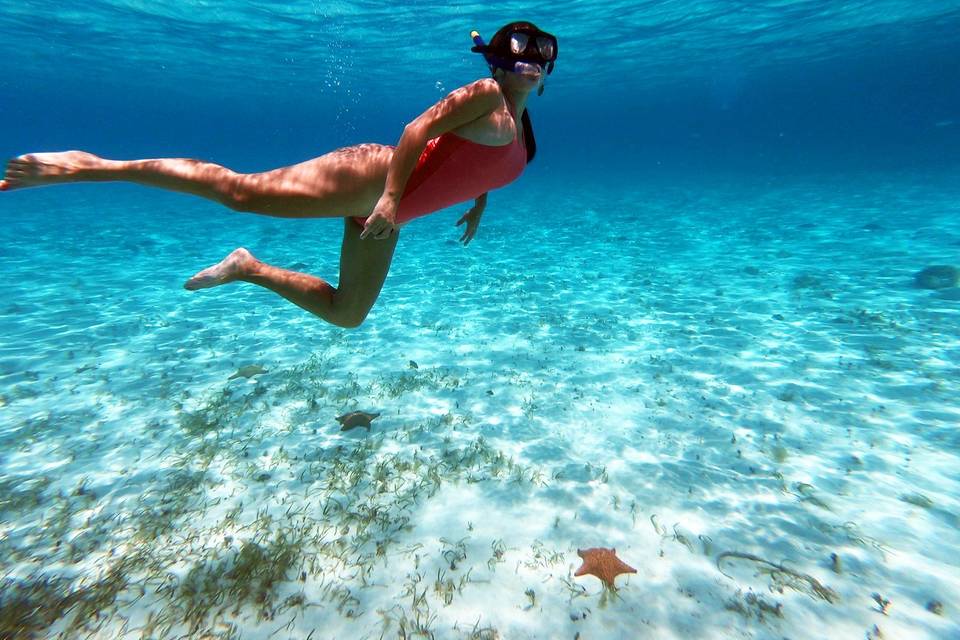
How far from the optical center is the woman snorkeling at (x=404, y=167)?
2883 mm

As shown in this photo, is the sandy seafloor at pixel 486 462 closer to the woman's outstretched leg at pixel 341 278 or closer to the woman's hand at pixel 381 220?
the woman's outstretched leg at pixel 341 278

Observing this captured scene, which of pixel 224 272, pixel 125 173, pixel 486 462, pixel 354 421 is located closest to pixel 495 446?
pixel 486 462

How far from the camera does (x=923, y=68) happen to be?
63375mm

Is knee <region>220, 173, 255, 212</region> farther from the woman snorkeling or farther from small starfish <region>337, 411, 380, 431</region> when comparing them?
small starfish <region>337, 411, 380, 431</region>

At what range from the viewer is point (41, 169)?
10.4ft

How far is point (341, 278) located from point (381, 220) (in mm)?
1754

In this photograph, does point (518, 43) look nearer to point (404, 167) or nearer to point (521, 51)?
point (521, 51)

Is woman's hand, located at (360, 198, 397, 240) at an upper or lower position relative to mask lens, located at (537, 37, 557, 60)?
lower

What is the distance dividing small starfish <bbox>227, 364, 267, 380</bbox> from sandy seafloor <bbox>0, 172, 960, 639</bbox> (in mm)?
171

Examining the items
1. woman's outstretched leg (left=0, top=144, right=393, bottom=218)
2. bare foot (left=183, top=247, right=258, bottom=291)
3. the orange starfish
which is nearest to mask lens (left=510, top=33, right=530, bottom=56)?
woman's outstretched leg (left=0, top=144, right=393, bottom=218)

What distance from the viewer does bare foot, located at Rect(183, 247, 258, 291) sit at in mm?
4070

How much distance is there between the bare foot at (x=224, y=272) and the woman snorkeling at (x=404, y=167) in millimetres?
889

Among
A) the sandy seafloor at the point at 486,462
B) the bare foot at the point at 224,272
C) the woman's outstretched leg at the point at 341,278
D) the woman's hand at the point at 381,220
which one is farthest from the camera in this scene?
the woman's outstretched leg at the point at 341,278

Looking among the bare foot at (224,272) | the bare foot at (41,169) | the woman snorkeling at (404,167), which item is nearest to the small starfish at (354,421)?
the bare foot at (224,272)
